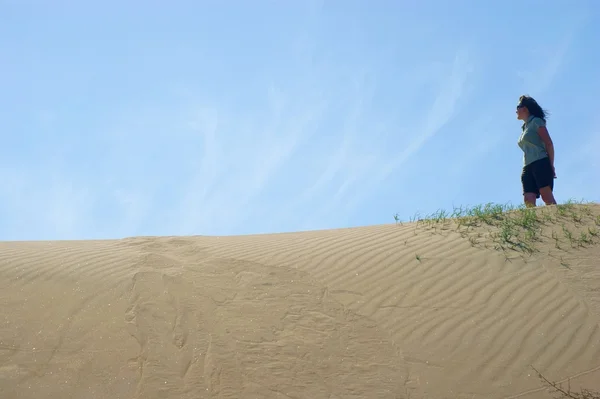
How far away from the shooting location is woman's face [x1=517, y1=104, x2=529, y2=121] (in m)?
8.39

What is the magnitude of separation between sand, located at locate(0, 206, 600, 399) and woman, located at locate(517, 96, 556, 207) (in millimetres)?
1310

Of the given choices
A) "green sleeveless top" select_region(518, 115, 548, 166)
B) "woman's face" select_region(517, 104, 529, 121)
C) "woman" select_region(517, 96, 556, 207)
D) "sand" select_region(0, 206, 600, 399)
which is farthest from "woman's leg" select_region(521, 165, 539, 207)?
"sand" select_region(0, 206, 600, 399)

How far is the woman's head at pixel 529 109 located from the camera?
834 cm

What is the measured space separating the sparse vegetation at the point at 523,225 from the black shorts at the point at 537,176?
525mm

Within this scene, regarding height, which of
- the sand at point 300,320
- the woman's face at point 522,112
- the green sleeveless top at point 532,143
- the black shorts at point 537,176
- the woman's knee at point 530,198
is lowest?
the sand at point 300,320

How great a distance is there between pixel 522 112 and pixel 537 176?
3.06 feet

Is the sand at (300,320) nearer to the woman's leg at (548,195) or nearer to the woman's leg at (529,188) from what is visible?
the woman's leg at (548,195)

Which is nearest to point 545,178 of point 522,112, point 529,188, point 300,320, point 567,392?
point 529,188

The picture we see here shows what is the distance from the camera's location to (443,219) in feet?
24.6

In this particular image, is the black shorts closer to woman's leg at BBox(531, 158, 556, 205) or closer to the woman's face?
woman's leg at BBox(531, 158, 556, 205)

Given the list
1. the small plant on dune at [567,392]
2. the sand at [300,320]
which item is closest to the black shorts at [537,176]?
the sand at [300,320]

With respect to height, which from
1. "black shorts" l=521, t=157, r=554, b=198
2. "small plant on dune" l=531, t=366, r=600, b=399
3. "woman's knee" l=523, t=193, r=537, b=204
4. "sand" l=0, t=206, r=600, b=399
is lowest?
"small plant on dune" l=531, t=366, r=600, b=399

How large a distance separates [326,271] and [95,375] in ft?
8.23

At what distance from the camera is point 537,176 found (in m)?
8.13
